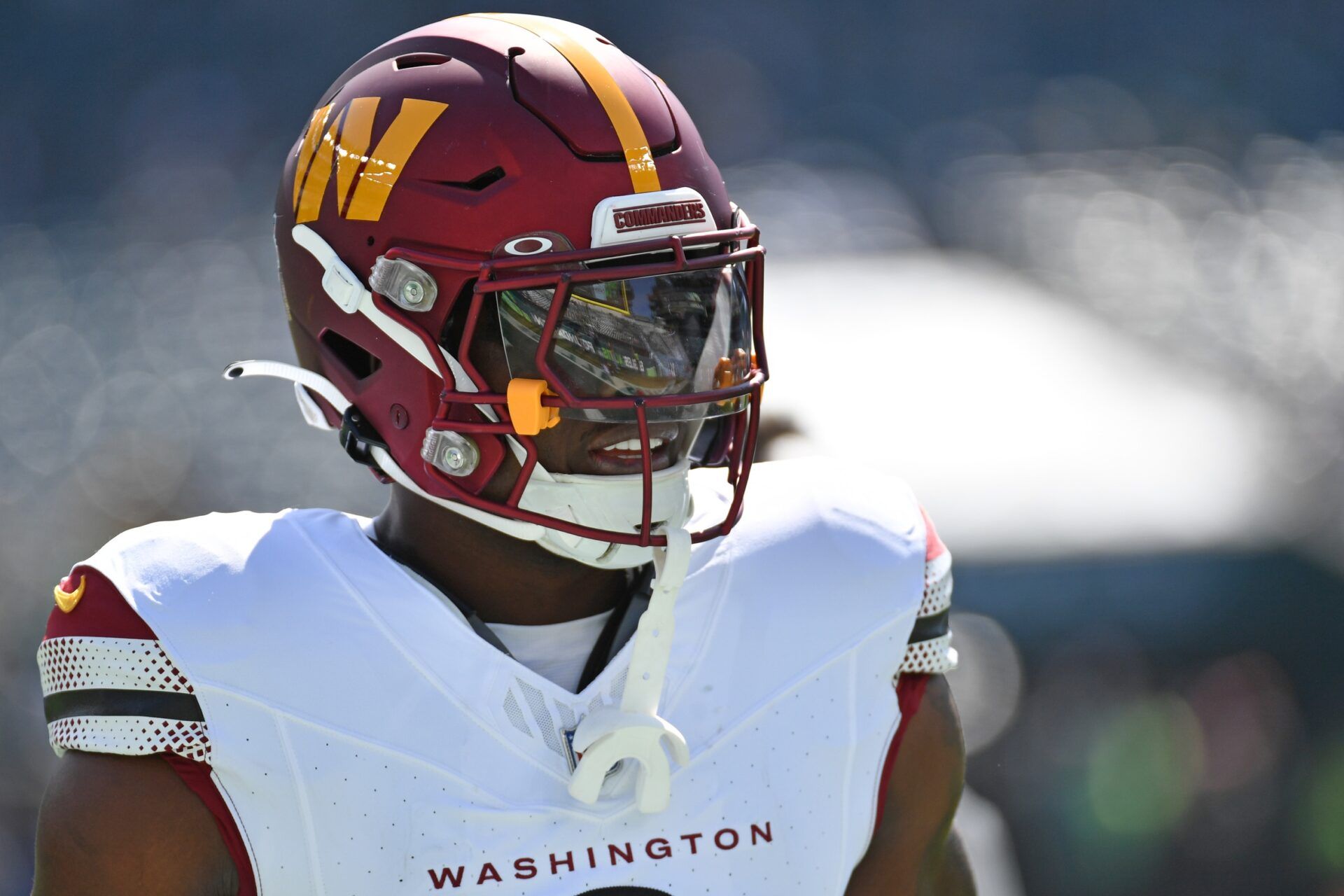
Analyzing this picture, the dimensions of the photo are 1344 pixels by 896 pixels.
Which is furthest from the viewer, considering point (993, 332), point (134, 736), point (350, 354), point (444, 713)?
point (993, 332)

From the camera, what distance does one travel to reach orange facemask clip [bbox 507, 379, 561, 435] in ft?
4.19

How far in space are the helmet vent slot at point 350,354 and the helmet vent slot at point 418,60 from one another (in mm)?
253

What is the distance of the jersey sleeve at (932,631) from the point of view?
1.49 metres

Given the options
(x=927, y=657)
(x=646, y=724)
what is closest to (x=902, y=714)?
(x=927, y=657)

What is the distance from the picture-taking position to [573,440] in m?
1.33

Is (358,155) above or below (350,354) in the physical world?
above

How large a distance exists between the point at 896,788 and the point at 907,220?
16.4ft

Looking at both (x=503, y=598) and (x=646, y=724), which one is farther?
(x=503, y=598)

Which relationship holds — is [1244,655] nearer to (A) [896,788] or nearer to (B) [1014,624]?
(B) [1014,624]

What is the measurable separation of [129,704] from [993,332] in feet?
12.2

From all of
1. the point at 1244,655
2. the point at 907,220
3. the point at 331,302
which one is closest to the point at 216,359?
the point at 907,220

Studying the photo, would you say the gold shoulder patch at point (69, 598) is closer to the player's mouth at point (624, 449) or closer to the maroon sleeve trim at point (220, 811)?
the maroon sleeve trim at point (220, 811)

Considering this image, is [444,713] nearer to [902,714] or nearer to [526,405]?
[526,405]

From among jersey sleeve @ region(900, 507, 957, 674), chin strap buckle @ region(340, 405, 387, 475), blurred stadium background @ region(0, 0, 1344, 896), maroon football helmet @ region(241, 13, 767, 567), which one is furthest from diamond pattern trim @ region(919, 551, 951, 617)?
blurred stadium background @ region(0, 0, 1344, 896)
